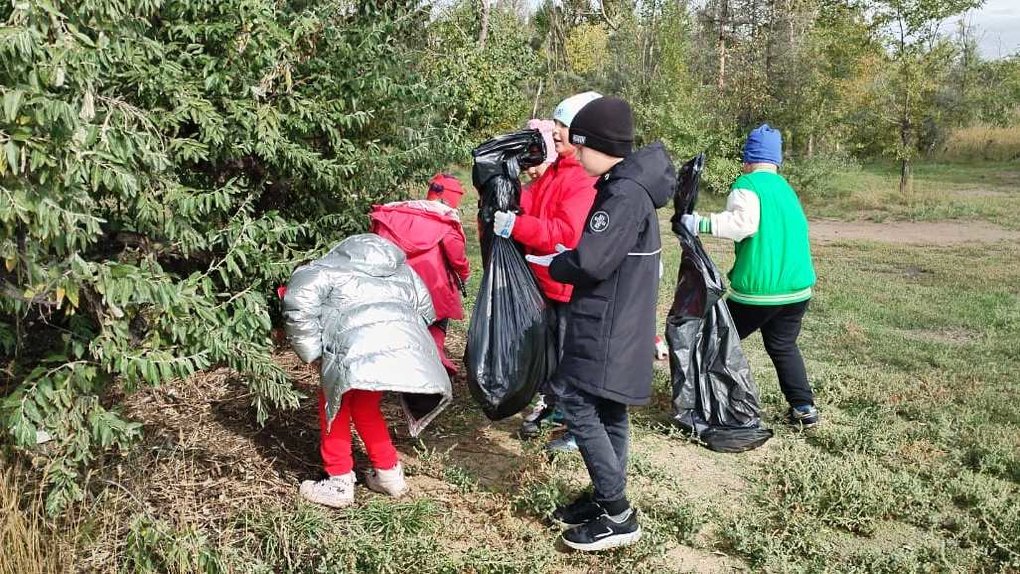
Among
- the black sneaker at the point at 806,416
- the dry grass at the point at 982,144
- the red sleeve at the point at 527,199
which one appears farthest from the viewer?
the dry grass at the point at 982,144

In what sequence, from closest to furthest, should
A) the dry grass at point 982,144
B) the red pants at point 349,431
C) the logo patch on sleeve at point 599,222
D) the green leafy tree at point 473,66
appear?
the logo patch on sleeve at point 599,222
the red pants at point 349,431
the green leafy tree at point 473,66
the dry grass at point 982,144

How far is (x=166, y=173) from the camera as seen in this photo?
128 inches

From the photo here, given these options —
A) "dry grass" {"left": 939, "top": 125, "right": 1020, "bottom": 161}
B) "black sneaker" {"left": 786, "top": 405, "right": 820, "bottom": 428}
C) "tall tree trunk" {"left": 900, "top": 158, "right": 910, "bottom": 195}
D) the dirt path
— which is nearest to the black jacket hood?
"black sneaker" {"left": 786, "top": 405, "right": 820, "bottom": 428}

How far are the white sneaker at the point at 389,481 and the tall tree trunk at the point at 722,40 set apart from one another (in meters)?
15.2

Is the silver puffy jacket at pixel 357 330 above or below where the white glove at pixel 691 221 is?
below

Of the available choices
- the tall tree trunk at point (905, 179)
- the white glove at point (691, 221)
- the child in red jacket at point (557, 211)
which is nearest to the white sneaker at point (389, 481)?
the child in red jacket at point (557, 211)

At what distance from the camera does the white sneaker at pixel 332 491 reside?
3.23 m

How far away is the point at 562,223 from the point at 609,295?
0.59 metres

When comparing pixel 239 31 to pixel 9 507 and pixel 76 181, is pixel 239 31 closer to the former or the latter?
pixel 76 181

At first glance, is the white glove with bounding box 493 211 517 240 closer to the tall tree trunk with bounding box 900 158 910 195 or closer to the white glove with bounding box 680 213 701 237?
the white glove with bounding box 680 213 701 237

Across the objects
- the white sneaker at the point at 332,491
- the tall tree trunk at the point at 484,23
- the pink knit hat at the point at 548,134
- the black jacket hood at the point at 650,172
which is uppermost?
the tall tree trunk at the point at 484,23

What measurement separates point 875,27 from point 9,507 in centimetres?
1758

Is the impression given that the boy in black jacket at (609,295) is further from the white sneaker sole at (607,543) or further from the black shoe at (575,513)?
the black shoe at (575,513)

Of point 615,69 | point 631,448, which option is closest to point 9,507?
point 631,448
